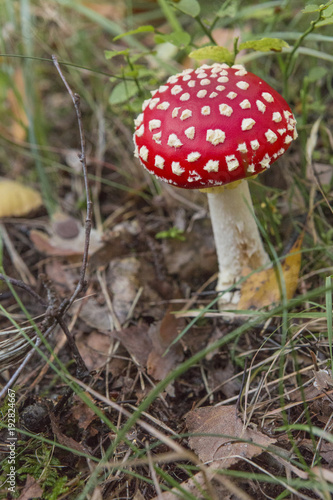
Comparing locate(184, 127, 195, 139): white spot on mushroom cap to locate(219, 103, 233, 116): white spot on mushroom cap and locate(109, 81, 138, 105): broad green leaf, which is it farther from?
locate(109, 81, 138, 105): broad green leaf

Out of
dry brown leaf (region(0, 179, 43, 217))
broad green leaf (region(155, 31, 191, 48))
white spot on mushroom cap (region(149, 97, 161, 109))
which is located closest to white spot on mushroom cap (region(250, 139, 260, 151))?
white spot on mushroom cap (region(149, 97, 161, 109))

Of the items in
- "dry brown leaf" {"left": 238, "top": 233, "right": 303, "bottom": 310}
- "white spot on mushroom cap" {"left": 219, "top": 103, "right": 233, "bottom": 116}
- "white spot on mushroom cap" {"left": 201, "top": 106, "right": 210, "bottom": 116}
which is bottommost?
"dry brown leaf" {"left": 238, "top": 233, "right": 303, "bottom": 310}

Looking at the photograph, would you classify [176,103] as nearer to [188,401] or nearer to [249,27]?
[188,401]

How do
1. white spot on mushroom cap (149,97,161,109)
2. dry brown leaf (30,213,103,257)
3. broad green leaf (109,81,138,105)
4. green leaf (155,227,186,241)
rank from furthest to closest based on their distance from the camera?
dry brown leaf (30,213,103,257), green leaf (155,227,186,241), broad green leaf (109,81,138,105), white spot on mushroom cap (149,97,161,109)

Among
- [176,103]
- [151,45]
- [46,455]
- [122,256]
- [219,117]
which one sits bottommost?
[46,455]

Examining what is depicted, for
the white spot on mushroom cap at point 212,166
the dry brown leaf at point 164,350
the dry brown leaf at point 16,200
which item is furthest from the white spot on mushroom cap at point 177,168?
the dry brown leaf at point 16,200

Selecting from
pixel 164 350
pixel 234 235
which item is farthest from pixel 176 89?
pixel 164 350

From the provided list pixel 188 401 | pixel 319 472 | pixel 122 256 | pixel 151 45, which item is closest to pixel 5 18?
pixel 151 45
